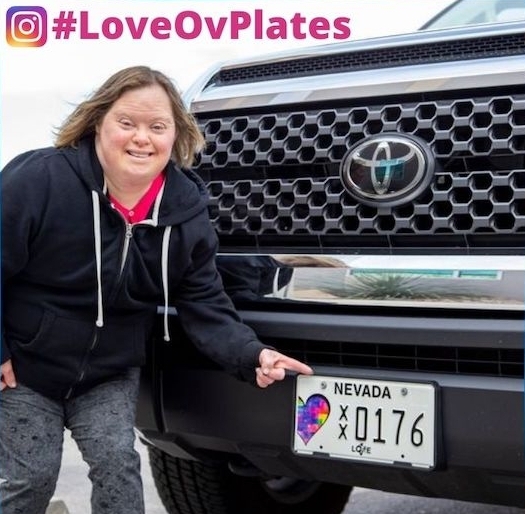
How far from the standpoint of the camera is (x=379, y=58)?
8.54ft

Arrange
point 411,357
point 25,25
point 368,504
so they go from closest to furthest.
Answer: point 411,357 < point 25,25 < point 368,504

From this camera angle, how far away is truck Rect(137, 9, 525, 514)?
7.32 feet

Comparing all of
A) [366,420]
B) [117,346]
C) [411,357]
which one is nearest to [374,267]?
[411,357]

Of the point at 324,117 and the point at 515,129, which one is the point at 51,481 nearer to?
the point at 324,117

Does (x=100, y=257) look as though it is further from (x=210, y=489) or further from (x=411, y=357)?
(x=210, y=489)

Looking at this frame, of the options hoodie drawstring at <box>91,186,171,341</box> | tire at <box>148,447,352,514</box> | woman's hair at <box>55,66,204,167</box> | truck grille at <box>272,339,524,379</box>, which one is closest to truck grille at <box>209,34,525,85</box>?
woman's hair at <box>55,66,204,167</box>

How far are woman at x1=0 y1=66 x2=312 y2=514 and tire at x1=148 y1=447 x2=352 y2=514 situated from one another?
543 millimetres

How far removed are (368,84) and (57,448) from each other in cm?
123

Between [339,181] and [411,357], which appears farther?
[339,181]

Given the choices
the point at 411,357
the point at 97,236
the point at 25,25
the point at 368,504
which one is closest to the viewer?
the point at 411,357

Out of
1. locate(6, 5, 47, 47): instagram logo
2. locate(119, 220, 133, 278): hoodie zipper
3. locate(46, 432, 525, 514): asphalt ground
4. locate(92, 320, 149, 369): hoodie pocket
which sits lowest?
locate(46, 432, 525, 514): asphalt ground

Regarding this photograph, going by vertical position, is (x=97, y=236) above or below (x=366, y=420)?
above

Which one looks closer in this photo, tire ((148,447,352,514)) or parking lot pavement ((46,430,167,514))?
tire ((148,447,352,514))

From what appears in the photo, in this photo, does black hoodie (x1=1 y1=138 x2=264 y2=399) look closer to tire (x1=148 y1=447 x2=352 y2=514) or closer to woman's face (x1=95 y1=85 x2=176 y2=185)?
woman's face (x1=95 y1=85 x2=176 y2=185)
